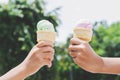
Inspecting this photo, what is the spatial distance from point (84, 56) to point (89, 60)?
0.02 meters

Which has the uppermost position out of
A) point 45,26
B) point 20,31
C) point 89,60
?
point 45,26

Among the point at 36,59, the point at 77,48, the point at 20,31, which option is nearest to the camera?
the point at 77,48

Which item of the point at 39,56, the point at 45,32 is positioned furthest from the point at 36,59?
the point at 45,32

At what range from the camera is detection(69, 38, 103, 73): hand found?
1800mm

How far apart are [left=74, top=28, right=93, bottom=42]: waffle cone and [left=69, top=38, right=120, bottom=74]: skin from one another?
58 millimetres

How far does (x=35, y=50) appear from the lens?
190 centimetres

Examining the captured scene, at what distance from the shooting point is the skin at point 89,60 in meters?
1.80

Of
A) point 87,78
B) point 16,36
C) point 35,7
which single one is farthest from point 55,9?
point 87,78

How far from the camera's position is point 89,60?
1806 mm

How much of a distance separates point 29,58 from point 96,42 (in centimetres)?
2708

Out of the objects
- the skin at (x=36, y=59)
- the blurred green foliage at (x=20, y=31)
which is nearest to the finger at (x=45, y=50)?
the skin at (x=36, y=59)

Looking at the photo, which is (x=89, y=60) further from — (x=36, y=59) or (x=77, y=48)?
(x=36, y=59)

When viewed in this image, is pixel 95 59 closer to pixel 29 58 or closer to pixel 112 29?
pixel 29 58

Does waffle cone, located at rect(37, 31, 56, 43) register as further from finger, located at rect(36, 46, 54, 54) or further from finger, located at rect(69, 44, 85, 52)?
finger, located at rect(69, 44, 85, 52)
